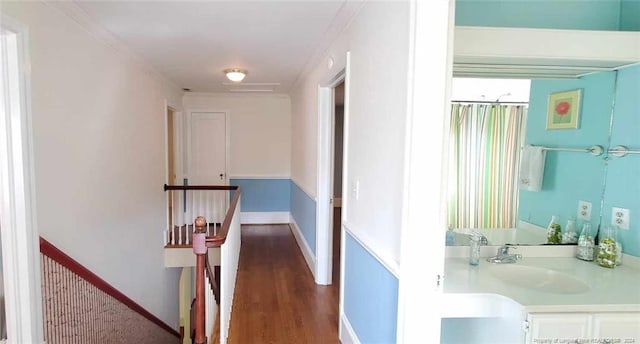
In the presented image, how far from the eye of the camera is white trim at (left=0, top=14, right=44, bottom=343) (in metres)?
1.83

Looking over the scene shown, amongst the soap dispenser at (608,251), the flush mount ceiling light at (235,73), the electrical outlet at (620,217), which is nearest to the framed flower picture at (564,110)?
the electrical outlet at (620,217)

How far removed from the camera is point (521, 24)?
202 cm

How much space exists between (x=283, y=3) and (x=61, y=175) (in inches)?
70.4

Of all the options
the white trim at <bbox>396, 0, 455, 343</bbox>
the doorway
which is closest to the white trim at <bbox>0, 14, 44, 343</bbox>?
the white trim at <bbox>396, 0, 455, 343</bbox>

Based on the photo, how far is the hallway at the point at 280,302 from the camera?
8.90ft

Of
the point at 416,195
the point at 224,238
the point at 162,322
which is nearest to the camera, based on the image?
the point at 416,195

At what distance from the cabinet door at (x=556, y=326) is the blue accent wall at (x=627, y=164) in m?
0.72

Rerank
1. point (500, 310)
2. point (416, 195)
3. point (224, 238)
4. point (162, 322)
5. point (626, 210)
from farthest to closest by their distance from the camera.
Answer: point (162, 322) < point (224, 238) < point (626, 210) < point (500, 310) < point (416, 195)

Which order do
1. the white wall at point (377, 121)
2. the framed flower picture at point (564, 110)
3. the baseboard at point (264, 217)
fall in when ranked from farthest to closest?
the baseboard at point (264, 217), the framed flower picture at point (564, 110), the white wall at point (377, 121)

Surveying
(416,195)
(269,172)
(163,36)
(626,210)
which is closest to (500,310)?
(416,195)

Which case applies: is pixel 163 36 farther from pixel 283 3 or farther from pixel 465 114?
pixel 465 114

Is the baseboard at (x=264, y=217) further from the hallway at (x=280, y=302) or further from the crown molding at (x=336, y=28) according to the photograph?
the crown molding at (x=336, y=28)

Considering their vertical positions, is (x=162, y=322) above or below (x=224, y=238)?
below

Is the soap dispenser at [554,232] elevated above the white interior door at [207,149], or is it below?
below
